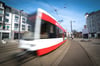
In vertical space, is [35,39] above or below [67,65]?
above

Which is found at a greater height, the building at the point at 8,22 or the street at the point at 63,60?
the building at the point at 8,22

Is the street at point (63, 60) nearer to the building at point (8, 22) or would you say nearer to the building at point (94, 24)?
the building at point (8, 22)

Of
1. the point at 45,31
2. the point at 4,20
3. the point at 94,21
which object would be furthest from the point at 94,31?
the point at 4,20

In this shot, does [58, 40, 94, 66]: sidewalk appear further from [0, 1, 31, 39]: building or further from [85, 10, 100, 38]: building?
[85, 10, 100, 38]: building

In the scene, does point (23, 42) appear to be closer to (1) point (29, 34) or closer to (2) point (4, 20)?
(1) point (29, 34)

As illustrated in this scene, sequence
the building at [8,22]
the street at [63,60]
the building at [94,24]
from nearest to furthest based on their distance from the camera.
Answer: the street at [63,60]
the building at [8,22]
the building at [94,24]

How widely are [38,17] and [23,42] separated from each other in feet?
6.78

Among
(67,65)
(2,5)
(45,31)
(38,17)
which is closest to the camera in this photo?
(67,65)

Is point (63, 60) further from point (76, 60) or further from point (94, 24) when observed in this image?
point (94, 24)

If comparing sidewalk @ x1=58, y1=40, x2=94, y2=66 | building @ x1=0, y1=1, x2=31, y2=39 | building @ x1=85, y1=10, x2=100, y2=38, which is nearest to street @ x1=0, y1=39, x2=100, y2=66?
sidewalk @ x1=58, y1=40, x2=94, y2=66

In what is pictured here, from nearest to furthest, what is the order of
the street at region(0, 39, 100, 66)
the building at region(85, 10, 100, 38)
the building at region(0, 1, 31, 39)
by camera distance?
1. the street at region(0, 39, 100, 66)
2. the building at region(0, 1, 31, 39)
3. the building at region(85, 10, 100, 38)

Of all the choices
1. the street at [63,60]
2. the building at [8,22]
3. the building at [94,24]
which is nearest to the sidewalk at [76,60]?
the street at [63,60]

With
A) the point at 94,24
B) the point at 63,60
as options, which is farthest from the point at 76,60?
the point at 94,24

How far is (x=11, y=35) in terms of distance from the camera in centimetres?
2531
